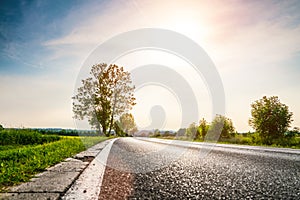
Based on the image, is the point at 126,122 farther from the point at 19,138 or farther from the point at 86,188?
the point at 86,188

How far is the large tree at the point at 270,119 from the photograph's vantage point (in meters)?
18.2

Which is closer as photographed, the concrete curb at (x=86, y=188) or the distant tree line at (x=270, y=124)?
the concrete curb at (x=86, y=188)

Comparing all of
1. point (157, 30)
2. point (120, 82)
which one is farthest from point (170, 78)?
point (157, 30)

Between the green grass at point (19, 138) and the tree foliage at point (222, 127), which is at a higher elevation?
the tree foliage at point (222, 127)

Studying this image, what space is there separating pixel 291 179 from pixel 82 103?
113 feet

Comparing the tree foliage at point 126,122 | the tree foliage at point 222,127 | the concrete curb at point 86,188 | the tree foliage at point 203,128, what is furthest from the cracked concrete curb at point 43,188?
the tree foliage at point 126,122

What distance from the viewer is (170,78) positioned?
38.0 m

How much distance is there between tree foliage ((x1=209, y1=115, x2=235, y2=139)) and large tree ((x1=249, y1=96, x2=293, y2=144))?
603cm

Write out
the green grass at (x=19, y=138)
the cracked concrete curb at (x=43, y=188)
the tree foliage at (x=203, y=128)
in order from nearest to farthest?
the cracked concrete curb at (x=43, y=188)
the green grass at (x=19, y=138)
the tree foliage at (x=203, y=128)

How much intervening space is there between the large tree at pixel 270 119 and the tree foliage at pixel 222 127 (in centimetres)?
603

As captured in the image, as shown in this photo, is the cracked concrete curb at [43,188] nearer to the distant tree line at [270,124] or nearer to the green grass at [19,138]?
the green grass at [19,138]

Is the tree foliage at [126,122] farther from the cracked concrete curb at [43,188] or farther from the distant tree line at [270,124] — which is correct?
the cracked concrete curb at [43,188]

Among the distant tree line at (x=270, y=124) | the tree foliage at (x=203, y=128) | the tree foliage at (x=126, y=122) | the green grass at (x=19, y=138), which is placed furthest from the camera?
the tree foliage at (x=126, y=122)

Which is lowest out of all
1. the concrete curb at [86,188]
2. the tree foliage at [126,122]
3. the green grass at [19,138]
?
the concrete curb at [86,188]
